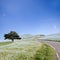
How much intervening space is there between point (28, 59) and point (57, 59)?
15.6 feet

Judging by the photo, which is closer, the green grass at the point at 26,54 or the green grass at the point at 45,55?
the green grass at the point at 26,54

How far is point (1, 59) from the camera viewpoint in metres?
21.4

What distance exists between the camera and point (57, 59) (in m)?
25.8

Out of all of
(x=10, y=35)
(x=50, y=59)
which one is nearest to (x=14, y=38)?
(x=10, y=35)

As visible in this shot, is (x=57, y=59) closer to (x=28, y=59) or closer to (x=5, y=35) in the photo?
(x=28, y=59)

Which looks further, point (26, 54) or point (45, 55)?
point (45, 55)

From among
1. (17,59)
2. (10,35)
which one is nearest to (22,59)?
(17,59)

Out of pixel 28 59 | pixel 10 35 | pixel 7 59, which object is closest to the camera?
pixel 7 59

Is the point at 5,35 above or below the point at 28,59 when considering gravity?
above

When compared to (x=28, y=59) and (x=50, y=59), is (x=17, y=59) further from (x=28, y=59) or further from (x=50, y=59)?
(x=50, y=59)

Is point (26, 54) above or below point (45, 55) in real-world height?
above

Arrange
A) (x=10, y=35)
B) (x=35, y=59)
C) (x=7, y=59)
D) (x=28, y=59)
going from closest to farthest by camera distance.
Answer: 1. (x=7, y=59)
2. (x=28, y=59)
3. (x=35, y=59)
4. (x=10, y=35)

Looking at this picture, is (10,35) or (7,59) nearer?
(7,59)

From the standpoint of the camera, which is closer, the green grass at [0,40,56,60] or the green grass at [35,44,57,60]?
the green grass at [0,40,56,60]
